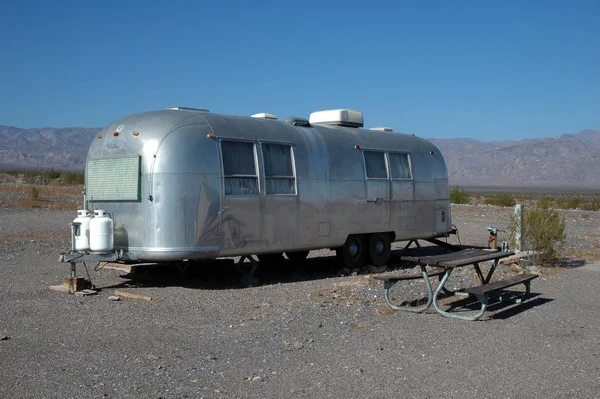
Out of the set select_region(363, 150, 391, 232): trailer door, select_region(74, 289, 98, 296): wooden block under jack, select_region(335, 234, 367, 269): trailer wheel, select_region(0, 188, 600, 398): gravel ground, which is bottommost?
select_region(0, 188, 600, 398): gravel ground

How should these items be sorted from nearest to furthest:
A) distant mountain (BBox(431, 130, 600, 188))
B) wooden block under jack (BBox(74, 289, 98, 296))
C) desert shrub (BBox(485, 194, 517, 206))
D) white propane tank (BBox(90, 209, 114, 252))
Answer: wooden block under jack (BBox(74, 289, 98, 296))
white propane tank (BBox(90, 209, 114, 252))
desert shrub (BBox(485, 194, 517, 206))
distant mountain (BBox(431, 130, 600, 188))

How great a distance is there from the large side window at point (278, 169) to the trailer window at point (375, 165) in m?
2.11

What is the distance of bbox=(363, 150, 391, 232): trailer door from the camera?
43.8 feet

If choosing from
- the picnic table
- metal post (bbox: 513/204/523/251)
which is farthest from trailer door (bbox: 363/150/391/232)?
the picnic table

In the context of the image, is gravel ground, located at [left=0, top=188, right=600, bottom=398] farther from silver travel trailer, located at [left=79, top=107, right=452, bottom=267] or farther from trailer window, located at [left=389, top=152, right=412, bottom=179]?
trailer window, located at [left=389, top=152, right=412, bottom=179]

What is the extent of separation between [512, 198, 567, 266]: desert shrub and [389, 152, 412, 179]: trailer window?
2418mm

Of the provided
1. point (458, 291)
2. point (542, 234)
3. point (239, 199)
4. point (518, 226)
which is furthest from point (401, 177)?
point (458, 291)

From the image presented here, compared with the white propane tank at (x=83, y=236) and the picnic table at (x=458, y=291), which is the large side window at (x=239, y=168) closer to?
the white propane tank at (x=83, y=236)

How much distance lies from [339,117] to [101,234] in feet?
18.1

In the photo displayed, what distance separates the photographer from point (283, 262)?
14289 millimetres

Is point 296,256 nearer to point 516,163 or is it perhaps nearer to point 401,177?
point 401,177

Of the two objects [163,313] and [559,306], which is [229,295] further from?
[559,306]

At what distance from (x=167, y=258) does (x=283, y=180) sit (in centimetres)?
242

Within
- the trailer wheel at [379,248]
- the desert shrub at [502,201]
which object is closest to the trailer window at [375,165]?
the trailer wheel at [379,248]
